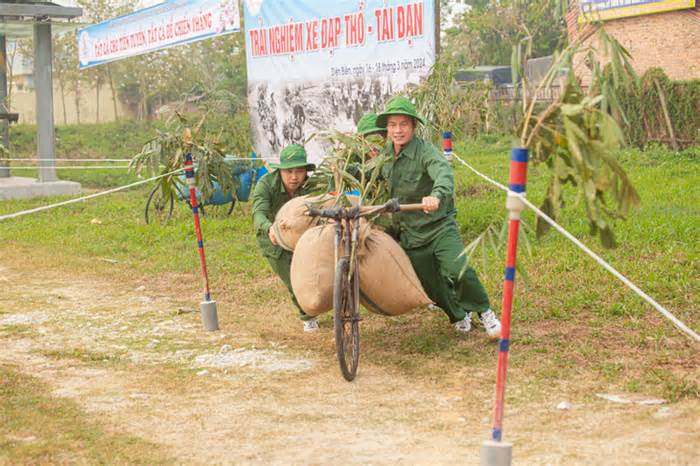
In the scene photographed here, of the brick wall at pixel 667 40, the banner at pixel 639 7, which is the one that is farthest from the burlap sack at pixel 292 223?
the brick wall at pixel 667 40

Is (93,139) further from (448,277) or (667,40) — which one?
(448,277)

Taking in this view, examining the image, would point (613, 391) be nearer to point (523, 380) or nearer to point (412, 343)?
point (523, 380)

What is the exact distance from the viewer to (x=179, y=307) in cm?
824

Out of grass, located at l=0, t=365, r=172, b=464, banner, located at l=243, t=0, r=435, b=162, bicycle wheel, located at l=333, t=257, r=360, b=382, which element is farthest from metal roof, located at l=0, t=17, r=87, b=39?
bicycle wheel, located at l=333, t=257, r=360, b=382

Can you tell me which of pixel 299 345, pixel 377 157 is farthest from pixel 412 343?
pixel 377 157

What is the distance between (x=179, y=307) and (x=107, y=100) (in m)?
37.0

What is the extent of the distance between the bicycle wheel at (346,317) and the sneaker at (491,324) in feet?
3.28

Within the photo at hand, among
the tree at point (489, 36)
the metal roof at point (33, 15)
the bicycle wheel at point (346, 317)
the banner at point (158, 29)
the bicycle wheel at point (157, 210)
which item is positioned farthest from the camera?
the tree at point (489, 36)

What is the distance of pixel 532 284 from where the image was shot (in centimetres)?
796

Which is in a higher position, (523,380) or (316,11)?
(316,11)

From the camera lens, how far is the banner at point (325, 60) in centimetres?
996

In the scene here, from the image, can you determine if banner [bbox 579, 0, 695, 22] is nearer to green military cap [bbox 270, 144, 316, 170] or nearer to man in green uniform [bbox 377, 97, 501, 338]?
green military cap [bbox 270, 144, 316, 170]

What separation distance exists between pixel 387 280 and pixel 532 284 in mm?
2261

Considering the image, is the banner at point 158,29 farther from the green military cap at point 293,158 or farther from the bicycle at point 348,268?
the bicycle at point 348,268
